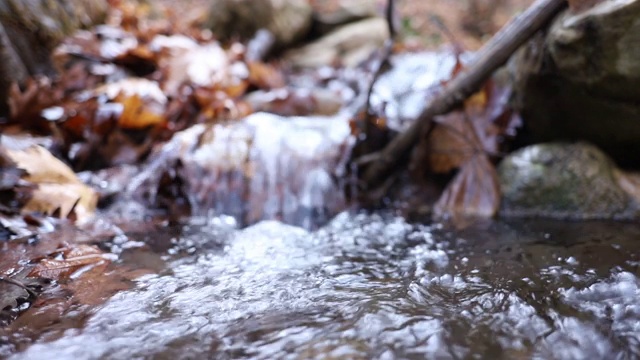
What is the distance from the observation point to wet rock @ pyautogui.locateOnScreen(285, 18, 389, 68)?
7027 millimetres

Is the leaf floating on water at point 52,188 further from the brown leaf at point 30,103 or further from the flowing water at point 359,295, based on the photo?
the brown leaf at point 30,103

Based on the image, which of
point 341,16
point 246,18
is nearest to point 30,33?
point 246,18

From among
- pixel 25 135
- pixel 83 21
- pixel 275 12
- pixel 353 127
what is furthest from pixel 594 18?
pixel 275 12

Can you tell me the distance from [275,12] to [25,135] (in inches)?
219

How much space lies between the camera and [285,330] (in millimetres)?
1129

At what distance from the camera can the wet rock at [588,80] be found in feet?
6.27

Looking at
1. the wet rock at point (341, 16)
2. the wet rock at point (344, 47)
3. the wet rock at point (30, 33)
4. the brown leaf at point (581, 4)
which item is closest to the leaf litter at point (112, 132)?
the wet rock at point (30, 33)

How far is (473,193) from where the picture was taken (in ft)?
8.45

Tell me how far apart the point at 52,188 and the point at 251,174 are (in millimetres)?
1165

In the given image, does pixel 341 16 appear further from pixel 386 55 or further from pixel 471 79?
pixel 471 79

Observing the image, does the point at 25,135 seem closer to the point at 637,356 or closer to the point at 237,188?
the point at 237,188

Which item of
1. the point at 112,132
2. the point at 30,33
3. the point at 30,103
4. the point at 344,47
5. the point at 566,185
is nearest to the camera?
the point at 566,185

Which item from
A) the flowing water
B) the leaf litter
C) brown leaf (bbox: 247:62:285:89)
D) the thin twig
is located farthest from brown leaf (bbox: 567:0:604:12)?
brown leaf (bbox: 247:62:285:89)

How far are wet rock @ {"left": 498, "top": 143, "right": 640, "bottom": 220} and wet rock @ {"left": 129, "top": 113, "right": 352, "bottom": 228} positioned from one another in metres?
1.09
